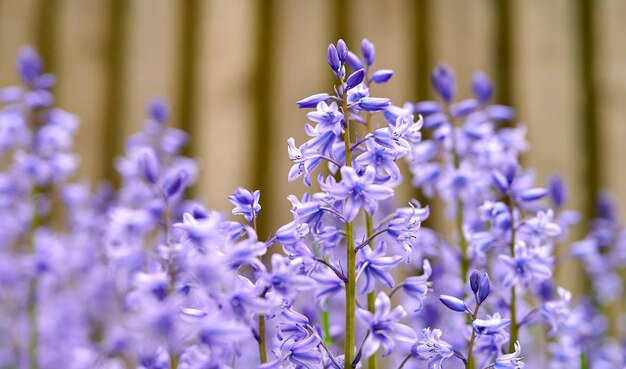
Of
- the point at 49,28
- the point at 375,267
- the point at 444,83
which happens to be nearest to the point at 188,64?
the point at 49,28

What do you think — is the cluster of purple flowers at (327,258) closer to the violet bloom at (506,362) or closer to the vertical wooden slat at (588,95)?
the violet bloom at (506,362)

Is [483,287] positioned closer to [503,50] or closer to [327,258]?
[327,258]

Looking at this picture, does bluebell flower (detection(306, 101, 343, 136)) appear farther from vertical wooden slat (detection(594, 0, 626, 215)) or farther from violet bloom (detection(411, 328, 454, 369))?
vertical wooden slat (detection(594, 0, 626, 215))

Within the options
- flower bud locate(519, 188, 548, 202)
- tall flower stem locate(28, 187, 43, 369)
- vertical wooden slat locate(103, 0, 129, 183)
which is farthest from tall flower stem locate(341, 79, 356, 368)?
vertical wooden slat locate(103, 0, 129, 183)

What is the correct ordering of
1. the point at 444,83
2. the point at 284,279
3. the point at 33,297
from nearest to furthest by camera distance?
the point at 284,279 → the point at 444,83 → the point at 33,297

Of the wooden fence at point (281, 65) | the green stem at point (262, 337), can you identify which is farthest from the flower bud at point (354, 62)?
the wooden fence at point (281, 65)

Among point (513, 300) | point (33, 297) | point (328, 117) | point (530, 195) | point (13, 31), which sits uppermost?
point (13, 31)

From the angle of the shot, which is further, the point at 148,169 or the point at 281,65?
the point at 281,65
